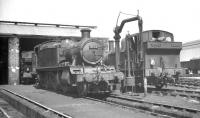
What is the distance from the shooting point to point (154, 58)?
1570cm

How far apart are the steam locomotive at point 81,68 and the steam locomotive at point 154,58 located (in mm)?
1513

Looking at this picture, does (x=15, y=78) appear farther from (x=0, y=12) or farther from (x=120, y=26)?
(x=0, y=12)

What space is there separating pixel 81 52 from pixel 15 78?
13554 millimetres

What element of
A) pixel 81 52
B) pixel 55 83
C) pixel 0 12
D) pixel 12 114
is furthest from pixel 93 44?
pixel 0 12

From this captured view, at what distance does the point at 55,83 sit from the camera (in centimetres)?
1519

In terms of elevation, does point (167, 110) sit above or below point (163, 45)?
below

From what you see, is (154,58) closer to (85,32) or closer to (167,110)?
(85,32)

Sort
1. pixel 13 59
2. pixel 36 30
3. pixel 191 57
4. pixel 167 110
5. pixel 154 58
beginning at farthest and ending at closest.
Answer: pixel 191 57
pixel 36 30
pixel 13 59
pixel 154 58
pixel 167 110

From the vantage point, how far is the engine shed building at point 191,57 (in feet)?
105

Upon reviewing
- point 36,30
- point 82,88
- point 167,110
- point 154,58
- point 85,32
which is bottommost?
point 167,110

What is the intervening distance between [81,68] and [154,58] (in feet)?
16.0

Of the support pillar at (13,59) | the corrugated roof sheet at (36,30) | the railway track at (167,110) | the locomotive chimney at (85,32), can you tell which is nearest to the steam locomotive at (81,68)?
the locomotive chimney at (85,32)

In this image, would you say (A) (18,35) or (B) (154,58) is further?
(A) (18,35)

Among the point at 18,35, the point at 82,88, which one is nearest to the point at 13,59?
the point at 18,35
